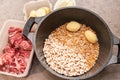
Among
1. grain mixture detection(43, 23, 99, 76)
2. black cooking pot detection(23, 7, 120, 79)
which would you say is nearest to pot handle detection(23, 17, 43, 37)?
black cooking pot detection(23, 7, 120, 79)

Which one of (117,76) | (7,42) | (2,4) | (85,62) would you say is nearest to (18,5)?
(2,4)

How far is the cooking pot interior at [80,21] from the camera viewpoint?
0.99m

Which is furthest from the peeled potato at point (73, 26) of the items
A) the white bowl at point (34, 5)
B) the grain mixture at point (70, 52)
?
the white bowl at point (34, 5)

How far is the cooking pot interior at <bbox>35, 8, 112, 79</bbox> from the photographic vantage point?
988 mm

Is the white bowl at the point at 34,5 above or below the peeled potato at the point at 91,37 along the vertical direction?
above

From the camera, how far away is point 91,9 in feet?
3.88

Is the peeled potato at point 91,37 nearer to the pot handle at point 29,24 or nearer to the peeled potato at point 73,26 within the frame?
the peeled potato at point 73,26

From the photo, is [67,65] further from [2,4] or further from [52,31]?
[2,4]

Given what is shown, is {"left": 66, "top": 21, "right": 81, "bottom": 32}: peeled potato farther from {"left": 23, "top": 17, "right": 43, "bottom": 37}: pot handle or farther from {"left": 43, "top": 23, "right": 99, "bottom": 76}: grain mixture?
{"left": 23, "top": 17, "right": 43, "bottom": 37}: pot handle

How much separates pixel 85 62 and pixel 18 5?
429 mm

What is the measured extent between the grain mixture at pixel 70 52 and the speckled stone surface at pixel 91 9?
0.08 m

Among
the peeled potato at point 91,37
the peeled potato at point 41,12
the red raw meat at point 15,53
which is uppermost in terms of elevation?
the peeled potato at point 41,12

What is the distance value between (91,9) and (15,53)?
1.30ft

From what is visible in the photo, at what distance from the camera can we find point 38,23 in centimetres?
99
